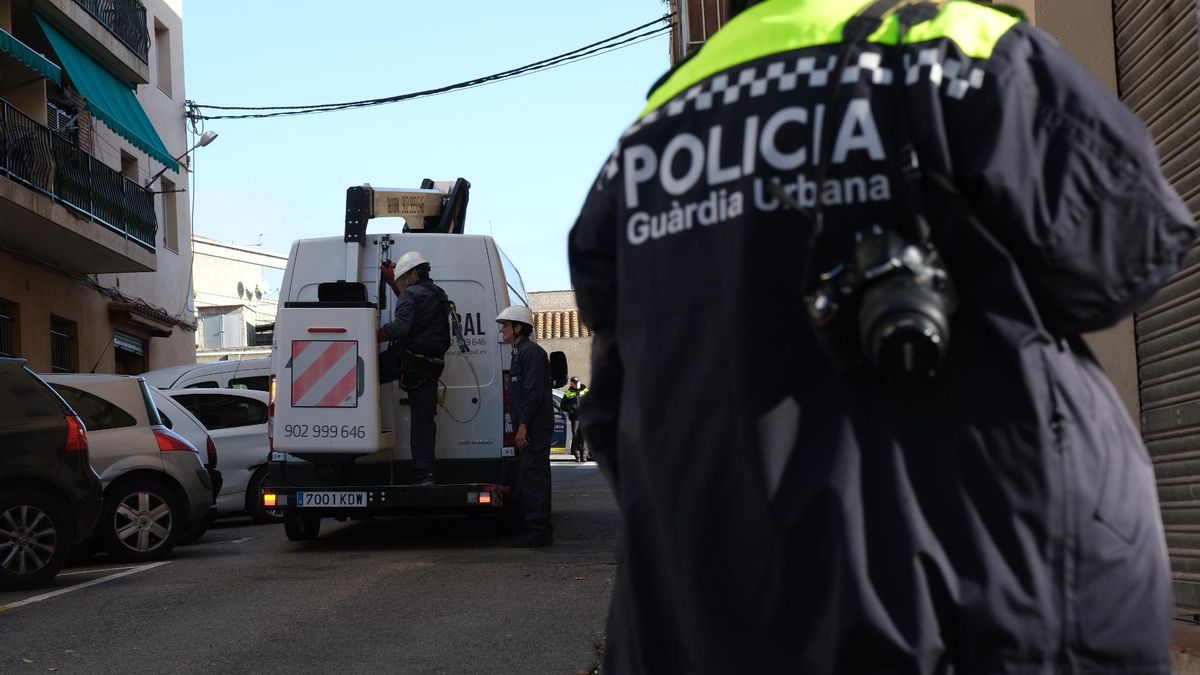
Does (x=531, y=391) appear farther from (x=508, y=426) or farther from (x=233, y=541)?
(x=233, y=541)

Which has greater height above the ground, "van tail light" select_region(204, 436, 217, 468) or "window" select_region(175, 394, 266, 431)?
"window" select_region(175, 394, 266, 431)

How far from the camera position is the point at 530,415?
11.6 m

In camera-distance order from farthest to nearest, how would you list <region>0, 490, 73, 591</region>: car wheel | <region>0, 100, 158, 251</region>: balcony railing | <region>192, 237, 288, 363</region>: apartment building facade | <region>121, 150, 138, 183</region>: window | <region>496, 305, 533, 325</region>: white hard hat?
1. <region>192, 237, 288, 363</region>: apartment building facade
2. <region>121, 150, 138, 183</region>: window
3. <region>0, 100, 158, 251</region>: balcony railing
4. <region>496, 305, 533, 325</region>: white hard hat
5. <region>0, 490, 73, 591</region>: car wheel

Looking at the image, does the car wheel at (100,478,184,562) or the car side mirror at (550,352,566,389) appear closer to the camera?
the car wheel at (100,478,184,562)

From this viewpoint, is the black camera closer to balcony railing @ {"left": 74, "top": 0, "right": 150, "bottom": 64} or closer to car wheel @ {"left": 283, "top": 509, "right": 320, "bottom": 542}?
car wheel @ {"left": 283, "top": 509, "right": 320, "bottom": 542}

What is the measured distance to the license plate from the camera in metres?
11.6

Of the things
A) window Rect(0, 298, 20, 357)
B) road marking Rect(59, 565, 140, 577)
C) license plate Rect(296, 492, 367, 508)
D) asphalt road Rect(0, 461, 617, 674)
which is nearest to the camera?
asphalt road Rect(0, 461, 617, 674)

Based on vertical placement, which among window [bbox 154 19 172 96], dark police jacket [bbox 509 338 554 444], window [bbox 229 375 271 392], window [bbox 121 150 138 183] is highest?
window [bbox 154 19 172 96]

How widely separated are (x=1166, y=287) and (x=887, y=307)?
502 centimetres

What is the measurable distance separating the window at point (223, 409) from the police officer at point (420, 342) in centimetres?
517

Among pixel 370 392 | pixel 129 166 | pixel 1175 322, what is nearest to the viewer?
pixel 1175 322

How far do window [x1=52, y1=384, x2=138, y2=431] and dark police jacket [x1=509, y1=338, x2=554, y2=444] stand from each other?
127 inches

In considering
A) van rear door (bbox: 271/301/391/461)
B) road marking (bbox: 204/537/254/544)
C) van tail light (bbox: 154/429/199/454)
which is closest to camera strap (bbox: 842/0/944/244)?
van rear door (bbox: 271/301/391/461)

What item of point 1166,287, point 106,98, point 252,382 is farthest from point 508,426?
point 106,98
